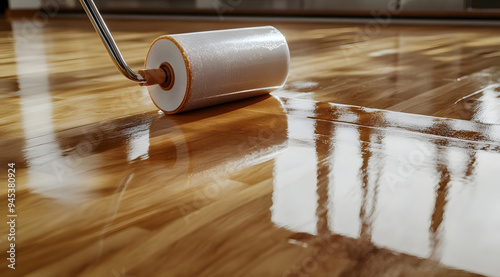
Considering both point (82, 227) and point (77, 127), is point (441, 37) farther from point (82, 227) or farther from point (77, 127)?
point (82, 227)

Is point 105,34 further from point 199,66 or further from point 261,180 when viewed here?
point 261,180

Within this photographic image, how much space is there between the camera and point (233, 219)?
71cm

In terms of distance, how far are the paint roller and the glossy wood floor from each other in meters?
0.04

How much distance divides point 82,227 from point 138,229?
67 millimetres

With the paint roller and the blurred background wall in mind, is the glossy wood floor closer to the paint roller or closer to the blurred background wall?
the paint roller

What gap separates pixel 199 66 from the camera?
1.22 meters

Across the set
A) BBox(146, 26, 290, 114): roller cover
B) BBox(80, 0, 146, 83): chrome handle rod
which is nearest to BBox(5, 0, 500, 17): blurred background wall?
BBox(146, 26, 290, 114): roller cover

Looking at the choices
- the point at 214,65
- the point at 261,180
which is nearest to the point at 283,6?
the point at 214,65

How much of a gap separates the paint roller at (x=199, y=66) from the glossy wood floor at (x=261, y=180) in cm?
4

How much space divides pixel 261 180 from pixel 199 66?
1.46 ft

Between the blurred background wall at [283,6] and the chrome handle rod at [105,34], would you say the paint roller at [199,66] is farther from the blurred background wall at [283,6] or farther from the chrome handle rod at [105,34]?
the blurred background wall at [283,6]

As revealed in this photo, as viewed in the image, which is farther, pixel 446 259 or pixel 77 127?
pixel 77 127

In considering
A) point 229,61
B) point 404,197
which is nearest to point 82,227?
point 404,197

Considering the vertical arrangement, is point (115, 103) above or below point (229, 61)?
below
